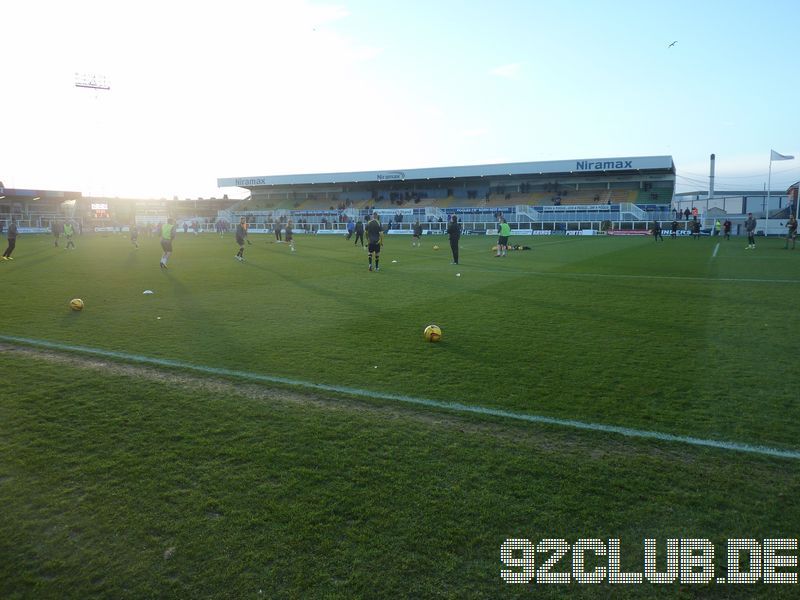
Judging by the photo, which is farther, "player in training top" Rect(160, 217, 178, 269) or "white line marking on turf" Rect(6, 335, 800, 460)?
"player in training top" Rect(160, 217, 178, 269)

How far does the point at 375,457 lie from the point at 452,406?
1.38m

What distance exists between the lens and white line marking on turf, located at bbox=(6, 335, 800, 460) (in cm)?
450

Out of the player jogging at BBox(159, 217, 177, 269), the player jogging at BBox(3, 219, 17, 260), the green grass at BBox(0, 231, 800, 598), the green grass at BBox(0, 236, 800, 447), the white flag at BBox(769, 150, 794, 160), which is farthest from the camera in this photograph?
the white flag at BBox(769, 150, 794, 160)

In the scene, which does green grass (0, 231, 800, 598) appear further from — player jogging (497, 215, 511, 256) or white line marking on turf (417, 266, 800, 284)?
player jogging (497, 215, 511, 256)

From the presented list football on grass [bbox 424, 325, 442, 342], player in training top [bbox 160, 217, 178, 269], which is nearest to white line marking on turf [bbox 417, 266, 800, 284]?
player in training top [bbox 160, 217, 178, 269]

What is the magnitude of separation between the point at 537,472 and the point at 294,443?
2.06m

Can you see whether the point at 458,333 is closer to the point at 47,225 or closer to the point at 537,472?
the point at 537,472

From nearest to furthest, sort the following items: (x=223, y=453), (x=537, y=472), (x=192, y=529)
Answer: (x=192, y=529) → (x=537, y=472) → (x=223, y=453)

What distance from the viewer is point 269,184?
282 feet

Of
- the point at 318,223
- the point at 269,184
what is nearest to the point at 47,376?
the point at 318,223

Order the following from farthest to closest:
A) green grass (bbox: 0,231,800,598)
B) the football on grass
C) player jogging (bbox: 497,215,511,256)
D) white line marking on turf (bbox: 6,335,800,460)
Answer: player jogging (bbox: 497,215,511,256)
the football on grass
white line marking on turf (bbox: 6,335,800,460)
green grass (bbox: 0,231,800,598)

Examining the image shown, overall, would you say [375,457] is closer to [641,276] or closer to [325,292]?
[325,292]

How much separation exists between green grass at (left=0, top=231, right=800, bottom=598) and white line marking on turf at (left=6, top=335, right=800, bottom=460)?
0.14m

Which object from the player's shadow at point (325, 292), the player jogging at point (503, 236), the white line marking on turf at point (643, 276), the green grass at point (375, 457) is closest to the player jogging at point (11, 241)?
the player's shadow at point (325, 292)
